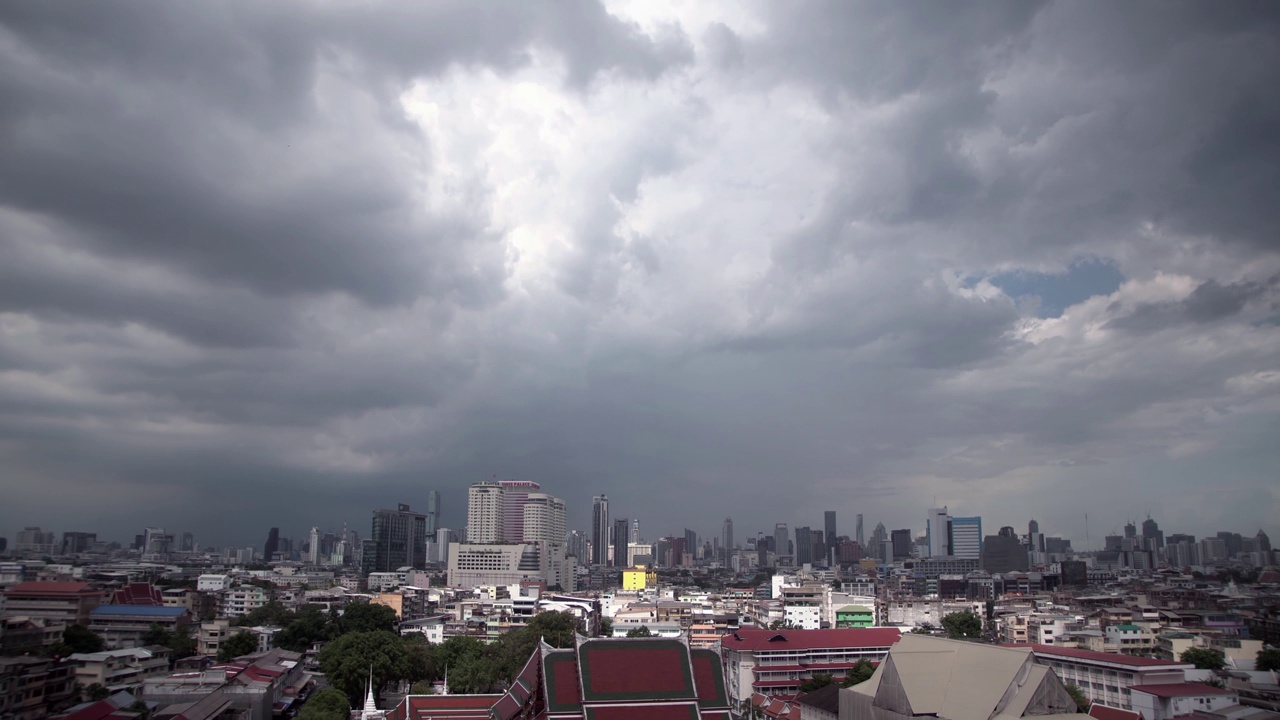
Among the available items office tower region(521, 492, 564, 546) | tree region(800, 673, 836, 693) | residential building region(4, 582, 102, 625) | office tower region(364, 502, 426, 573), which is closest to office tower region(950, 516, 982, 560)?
office tower region(521, 492, 564, 546)

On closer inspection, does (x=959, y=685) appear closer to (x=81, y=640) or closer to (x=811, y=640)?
(x=811, y=640)

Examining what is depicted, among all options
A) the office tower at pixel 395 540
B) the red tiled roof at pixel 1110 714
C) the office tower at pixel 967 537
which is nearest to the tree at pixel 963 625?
the red tiled roof at pixel 1110 714

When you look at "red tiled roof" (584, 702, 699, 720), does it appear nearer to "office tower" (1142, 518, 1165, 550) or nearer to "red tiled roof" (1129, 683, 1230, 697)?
"red tiled roof" (1129, 683, 1230, 697)

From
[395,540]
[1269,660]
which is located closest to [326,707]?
[1269,660]

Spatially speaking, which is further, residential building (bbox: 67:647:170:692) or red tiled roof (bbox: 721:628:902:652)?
red tiled roof (bbox: 721:628:902:652)

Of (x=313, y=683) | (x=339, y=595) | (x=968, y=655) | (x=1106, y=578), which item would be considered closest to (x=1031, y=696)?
(x=968, y=655)

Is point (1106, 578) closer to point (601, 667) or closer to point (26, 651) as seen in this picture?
point (601, 667)
